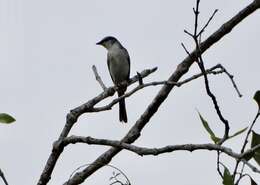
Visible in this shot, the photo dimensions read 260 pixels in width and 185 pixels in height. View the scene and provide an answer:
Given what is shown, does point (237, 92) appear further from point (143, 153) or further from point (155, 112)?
point (155, 112)

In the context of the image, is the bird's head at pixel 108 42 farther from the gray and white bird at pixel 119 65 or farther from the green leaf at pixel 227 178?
the green leaf at pixel 227 178

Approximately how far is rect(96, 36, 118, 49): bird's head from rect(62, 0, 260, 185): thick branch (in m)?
9.32

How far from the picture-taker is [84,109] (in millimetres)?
4055

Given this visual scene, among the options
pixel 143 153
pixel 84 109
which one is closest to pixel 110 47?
pixel 84 109

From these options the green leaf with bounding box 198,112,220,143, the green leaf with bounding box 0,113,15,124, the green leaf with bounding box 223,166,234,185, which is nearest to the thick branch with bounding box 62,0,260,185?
the green leaf with bounding box 0,113,15,124

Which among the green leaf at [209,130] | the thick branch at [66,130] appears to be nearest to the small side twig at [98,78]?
the thick branch at [66,130]

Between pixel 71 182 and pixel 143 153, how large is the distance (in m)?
0.86

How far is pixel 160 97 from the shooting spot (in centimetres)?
392

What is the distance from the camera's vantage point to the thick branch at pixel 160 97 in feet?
12.0

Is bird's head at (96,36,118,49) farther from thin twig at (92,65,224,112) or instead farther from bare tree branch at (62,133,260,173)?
bare tree branch at (62,133,260,173)

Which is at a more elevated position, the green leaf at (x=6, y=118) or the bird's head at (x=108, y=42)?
the bird's head at (x=108, y=42)

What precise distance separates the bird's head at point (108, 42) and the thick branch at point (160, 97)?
9.32 meters

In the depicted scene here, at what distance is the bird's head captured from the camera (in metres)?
13.5

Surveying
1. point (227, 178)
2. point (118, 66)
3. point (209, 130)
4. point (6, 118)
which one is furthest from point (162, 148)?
point (118, 66)
